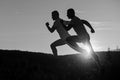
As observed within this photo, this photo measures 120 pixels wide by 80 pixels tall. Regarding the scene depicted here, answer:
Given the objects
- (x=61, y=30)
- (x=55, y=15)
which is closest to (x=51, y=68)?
(x=61, y=30)

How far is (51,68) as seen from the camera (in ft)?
36.4

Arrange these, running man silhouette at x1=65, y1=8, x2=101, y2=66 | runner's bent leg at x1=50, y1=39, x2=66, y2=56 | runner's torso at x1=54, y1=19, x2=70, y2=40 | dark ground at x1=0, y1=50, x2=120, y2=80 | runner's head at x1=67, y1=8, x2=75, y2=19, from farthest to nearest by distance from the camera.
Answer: runner's bent leg at x1=50, y1=39, x2=66, y2=56 → runner's torso at x1=54, y1=19, x2=70, y2=40 → runner's head at x1=67, y1=8, x2=75, y2=19 → running man silhouette at x1=65, y1=8, x2=101, y2=66 → dark ground at x1=0, y1=50, x2=120, y2=80

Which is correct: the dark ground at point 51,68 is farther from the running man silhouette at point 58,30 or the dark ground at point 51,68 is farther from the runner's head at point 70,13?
the runner's head at point 70,13

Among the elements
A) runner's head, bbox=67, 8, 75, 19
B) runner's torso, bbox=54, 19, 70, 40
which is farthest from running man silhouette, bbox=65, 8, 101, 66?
runner's torso, bbox=54, 19, 70, 40

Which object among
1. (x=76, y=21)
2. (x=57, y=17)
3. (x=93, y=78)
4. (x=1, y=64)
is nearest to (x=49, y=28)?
(x=57, y=17)

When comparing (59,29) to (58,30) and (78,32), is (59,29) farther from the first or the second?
(78,32)

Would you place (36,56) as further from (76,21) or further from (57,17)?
(76,21)

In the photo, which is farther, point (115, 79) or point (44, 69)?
point (44, 69)

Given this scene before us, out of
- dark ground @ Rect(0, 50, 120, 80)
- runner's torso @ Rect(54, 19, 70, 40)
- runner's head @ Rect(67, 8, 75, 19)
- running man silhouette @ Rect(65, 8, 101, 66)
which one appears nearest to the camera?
dark ground @ Rect(0, 50, 120, 80)

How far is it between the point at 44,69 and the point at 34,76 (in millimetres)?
1301

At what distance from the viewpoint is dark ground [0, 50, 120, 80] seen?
31.7 feet

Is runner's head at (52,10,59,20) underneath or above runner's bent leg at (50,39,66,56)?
above

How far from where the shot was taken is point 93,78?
31.2 ft

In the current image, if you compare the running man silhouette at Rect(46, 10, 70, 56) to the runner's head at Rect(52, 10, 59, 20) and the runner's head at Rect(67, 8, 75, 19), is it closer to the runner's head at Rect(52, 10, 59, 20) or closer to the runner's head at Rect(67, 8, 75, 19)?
the runner's head at Rect(52, 10, 59, 20)
